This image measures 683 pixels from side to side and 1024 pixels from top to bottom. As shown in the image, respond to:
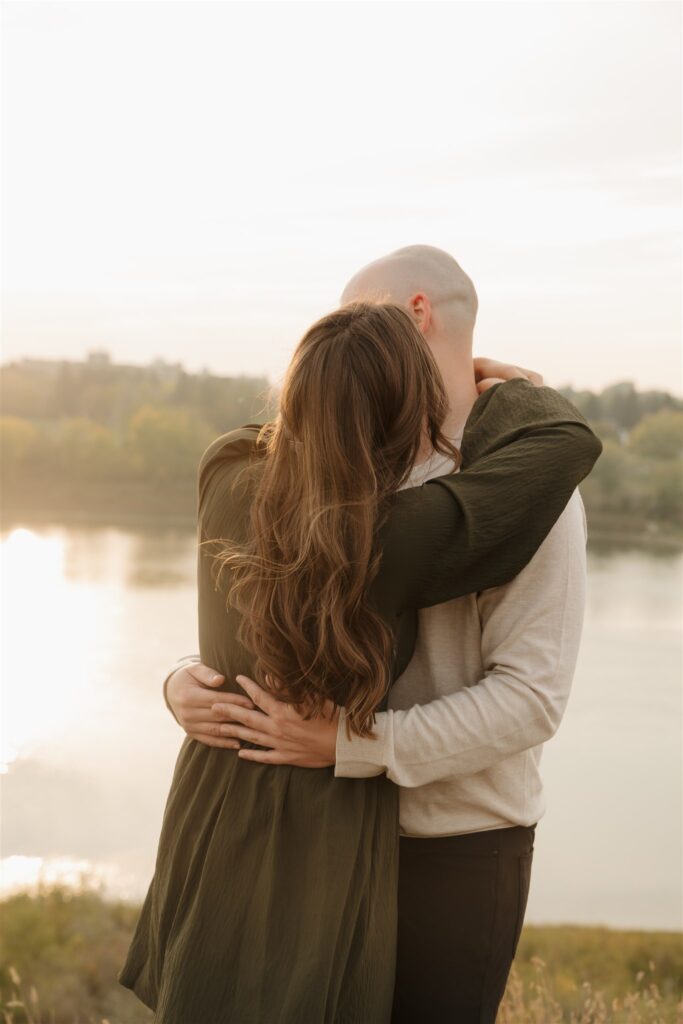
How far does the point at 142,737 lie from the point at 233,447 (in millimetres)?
5495

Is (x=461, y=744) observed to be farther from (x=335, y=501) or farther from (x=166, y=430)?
(x=166, y=430)

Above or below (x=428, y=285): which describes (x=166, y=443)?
below

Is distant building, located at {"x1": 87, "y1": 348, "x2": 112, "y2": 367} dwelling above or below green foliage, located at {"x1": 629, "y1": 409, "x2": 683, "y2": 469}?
above

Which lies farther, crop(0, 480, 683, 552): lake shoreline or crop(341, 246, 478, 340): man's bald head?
crop(0, 480, 683, 552): lake shoreline

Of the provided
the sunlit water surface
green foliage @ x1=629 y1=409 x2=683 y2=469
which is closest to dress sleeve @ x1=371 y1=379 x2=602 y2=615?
the sunlit water surface

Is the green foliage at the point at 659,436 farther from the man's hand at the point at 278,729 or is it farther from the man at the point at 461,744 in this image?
the man's hand at the point at 278,729

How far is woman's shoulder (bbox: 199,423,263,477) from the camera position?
1.17 metres

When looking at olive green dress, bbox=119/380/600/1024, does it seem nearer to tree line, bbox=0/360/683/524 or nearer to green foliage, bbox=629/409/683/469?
tree line, bbox=0/360/683/524

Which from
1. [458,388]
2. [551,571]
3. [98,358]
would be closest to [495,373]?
[458,388]

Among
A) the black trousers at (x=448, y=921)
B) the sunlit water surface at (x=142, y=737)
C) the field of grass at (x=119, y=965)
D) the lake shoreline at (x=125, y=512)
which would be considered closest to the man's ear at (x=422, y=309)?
the black trousers at (x=448, y=921)

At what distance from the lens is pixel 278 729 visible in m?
1.10

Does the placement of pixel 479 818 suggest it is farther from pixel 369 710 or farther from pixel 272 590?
pixel 272 590

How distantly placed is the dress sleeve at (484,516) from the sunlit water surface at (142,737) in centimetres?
443

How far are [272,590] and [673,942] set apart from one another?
175 inches
